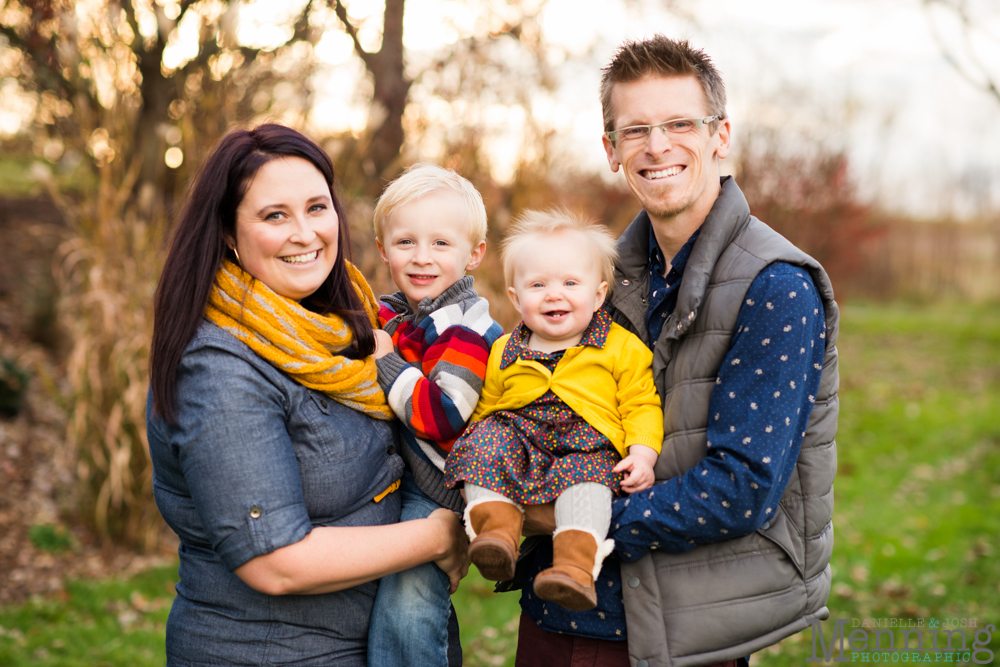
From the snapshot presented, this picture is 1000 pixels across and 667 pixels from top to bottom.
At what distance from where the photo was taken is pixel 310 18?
7.43 meters

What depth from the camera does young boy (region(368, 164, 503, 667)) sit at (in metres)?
1.99

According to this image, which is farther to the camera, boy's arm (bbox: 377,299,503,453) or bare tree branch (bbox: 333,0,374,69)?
bare tree branch (bbox: 333,0,374,69)

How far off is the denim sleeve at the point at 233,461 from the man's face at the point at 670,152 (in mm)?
1200

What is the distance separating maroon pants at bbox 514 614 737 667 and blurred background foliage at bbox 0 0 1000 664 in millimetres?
1685

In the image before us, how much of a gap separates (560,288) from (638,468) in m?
0.57

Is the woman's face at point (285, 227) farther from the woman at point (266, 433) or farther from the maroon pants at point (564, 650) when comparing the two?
the maroon pants at point (564, 650)

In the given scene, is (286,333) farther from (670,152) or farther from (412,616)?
(670,152)

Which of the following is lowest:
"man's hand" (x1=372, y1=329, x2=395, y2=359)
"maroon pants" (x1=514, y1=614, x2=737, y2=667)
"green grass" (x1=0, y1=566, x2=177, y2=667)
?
"green grass" (x1=0, y1=566, x2=177, y2=667)

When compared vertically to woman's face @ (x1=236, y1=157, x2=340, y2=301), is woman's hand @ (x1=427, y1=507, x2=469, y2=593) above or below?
below

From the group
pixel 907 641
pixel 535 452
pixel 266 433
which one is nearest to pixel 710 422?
pixel 535 452

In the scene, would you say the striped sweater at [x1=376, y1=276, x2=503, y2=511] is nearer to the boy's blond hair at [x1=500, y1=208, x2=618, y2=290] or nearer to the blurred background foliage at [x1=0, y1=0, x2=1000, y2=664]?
the boy's blond hair at [x1=500, y1=208, x2=618, y2=290]

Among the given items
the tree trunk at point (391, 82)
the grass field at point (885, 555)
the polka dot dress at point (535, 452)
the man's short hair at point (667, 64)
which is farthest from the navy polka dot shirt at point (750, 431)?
the tree trunk at point (391, 82)

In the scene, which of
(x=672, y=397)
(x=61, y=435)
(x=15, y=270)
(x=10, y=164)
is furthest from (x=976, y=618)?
(x=10, y=164)

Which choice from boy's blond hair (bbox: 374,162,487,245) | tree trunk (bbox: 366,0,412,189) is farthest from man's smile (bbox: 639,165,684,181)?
tree trunk (bbox: 366,0,412,189)
